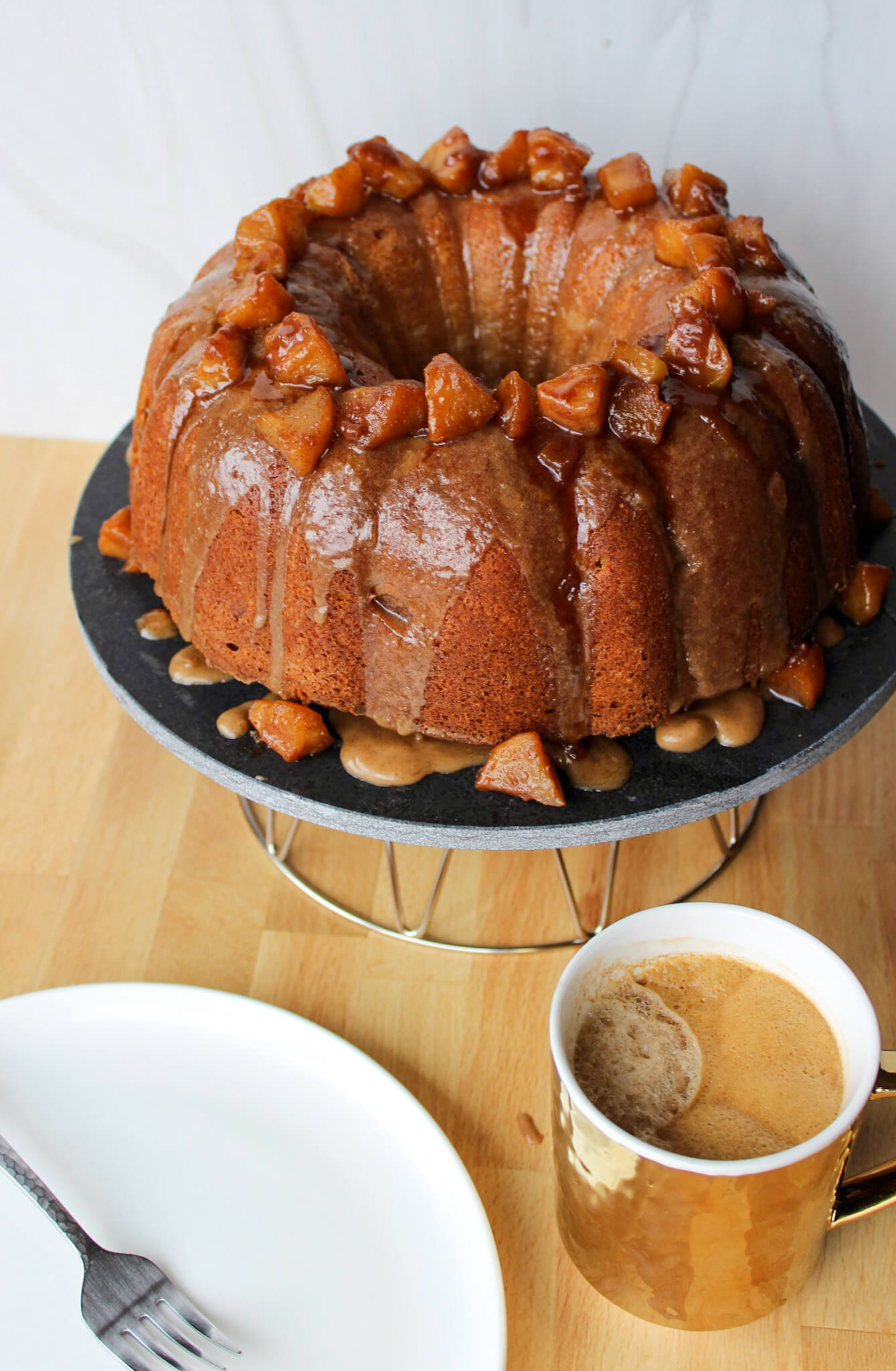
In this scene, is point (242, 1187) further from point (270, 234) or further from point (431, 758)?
point (270, 234)

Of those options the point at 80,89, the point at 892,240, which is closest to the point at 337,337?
the point at 80,89

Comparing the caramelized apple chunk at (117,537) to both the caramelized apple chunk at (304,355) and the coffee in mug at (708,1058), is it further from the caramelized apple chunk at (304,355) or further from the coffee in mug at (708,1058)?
the coffee in mug at (708,1058)

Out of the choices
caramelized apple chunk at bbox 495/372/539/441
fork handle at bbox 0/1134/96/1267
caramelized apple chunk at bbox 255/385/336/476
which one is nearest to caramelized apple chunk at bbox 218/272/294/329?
caramelized apple chunk at bbox 255/385/336/476

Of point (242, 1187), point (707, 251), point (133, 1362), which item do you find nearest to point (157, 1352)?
point (133, 1362)

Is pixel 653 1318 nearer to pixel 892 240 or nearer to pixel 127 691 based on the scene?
pixel 127 691

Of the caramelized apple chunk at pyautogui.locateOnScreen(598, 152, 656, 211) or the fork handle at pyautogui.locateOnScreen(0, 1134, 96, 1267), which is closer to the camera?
the fork handle at pyautogui.locateOnScreen(0, 1134, 96, 1267)

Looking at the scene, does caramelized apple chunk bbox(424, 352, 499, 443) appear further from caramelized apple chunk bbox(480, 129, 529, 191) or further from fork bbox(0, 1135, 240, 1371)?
fork bbox(0, 1135, 240, 1371)
